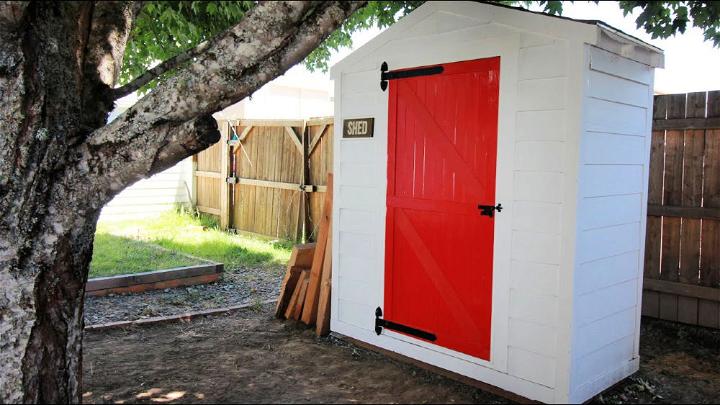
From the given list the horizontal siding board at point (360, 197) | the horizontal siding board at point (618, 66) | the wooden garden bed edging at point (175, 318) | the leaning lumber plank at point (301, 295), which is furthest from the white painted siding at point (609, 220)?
the wooden garden bed edging at point (175, 318)

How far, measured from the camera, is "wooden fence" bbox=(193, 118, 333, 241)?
9797mm

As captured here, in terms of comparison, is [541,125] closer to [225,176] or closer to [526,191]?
[526,191]

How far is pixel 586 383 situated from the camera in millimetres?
4168

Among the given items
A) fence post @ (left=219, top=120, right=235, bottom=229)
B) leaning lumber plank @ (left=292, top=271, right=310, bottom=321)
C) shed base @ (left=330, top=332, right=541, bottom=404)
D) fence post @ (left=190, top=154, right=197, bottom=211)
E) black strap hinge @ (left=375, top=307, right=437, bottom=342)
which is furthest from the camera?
fence post @ (left=190, top=154, right=197, bottom=211)

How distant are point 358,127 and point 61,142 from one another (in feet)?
8.58

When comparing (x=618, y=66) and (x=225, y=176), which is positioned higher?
(x=618, y=66)

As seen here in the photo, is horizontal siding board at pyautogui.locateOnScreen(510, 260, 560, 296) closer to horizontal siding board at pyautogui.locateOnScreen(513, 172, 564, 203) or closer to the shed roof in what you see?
horizontal siding board at pyautogui.locateOnScreen(513, 172, 564, 203)

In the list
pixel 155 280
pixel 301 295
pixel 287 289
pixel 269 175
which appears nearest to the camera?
pixel 301 295

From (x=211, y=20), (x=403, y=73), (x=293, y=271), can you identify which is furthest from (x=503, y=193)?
(x=211, y=20)

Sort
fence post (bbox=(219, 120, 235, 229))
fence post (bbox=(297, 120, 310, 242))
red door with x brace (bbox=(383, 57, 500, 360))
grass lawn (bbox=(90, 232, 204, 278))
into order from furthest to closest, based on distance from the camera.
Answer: fence post (bbox=(219, 120, 235, 229)), fence post (bbox=(297, 120, 310, 242)), grass lawn (bbox=(90, 232, 204, 278)), red door with x brace (bbox=(383, 57, 500, 360))

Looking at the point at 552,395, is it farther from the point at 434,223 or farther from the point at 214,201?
the point at 214,201

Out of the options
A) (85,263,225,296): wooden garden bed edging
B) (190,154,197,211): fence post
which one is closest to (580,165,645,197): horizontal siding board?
(85,263,225,296): wooden garden bed edging

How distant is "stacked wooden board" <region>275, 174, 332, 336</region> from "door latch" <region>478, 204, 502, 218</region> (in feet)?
5.97

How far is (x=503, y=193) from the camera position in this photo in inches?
169
